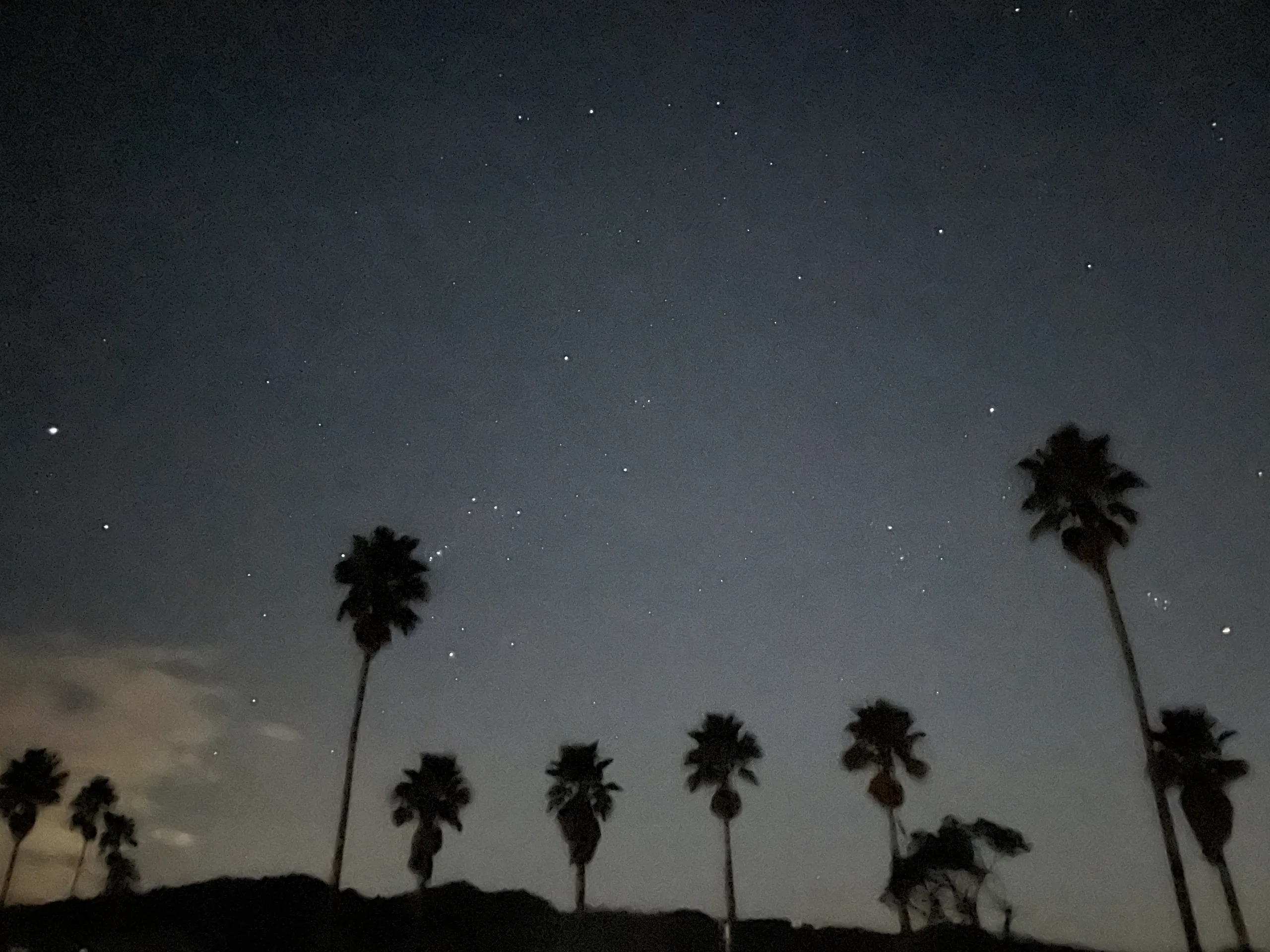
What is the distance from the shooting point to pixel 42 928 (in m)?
50.7

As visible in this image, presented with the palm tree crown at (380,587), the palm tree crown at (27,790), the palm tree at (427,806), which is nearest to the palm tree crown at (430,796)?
the palm tree at (427,806)

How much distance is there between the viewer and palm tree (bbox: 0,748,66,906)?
175 feet

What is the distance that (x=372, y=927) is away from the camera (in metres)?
47.1

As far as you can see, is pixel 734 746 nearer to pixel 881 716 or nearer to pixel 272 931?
pixel 881 716

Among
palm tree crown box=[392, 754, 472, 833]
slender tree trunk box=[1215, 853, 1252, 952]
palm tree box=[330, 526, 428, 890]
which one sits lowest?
slender tree trunk box=[1215, 853, 1252, 952]

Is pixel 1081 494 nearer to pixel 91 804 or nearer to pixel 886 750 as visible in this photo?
pixel 886 750

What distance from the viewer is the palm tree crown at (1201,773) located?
28859 mm

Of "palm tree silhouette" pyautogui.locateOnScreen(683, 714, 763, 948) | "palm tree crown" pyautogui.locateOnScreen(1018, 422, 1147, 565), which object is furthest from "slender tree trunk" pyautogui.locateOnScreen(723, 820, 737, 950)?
"palm tree crown" pyautogui.locateOnScreen(1018, 422, 1147, 565)

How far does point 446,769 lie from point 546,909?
13602 millimetres

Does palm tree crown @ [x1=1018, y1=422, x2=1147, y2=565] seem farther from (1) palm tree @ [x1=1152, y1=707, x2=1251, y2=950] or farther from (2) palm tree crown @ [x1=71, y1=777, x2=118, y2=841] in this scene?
(2) palm tree crown @ [x1=71, y1=777, x2=118, y2=841]

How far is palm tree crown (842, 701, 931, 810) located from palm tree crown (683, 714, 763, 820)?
194 inches

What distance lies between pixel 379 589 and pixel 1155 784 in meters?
27.5

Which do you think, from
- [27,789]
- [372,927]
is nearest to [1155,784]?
[372,927]

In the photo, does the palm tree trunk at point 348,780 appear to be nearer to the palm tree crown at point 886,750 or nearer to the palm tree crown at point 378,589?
the palm tree crown at point 378,589
